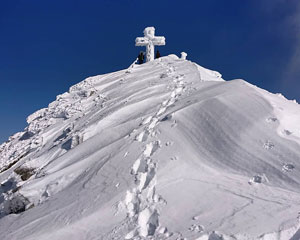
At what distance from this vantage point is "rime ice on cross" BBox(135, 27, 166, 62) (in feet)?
76.1

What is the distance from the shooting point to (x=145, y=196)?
5180mm

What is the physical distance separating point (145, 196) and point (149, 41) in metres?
20.1

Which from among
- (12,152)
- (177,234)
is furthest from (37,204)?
(12,152)

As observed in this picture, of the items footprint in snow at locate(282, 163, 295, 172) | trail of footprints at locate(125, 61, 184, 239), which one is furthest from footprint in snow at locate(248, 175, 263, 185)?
trail of footprints at locate(125, 61, 184, 239)

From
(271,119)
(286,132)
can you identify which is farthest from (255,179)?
(271,119)

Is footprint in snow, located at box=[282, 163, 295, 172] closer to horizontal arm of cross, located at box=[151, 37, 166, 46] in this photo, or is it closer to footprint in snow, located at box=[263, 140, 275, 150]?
footprint in snow, located at box=[263, 140, 275, 150]

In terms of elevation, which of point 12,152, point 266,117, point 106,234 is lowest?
point 106,234

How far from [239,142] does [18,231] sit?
17.2 feet

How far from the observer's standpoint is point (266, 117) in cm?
654

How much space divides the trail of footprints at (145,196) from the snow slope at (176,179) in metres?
0.02

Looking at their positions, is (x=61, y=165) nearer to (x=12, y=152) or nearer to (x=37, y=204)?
(x=37, y=204)

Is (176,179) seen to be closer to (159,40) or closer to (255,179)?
(255,179)

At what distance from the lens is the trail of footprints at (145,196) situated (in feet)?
14.5

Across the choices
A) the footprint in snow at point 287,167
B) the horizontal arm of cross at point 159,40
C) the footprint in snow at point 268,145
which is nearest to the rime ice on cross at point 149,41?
the horizontal arm of cross at point 159,40
